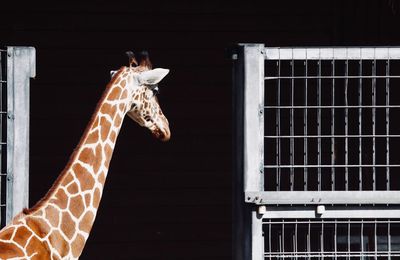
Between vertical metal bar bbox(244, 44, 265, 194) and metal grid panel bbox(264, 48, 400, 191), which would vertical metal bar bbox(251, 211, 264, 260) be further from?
metal grid panel bbox(264, 48, 400, 191)

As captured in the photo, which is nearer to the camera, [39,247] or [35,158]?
[39,247]

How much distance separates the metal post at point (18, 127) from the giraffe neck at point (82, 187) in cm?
16

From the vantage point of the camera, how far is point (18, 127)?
21.3 feet

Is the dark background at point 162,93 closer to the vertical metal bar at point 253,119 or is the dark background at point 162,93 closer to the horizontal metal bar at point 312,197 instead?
the vertical metal bar at point 253,119

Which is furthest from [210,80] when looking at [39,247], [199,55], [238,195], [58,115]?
[39,247]

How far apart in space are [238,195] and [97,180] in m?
0.81

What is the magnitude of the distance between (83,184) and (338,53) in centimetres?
161

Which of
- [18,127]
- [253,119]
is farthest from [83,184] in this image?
[253,119]

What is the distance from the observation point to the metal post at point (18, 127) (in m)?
6.47

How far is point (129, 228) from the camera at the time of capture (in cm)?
941

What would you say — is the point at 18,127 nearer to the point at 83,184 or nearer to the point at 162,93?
the point at 83,184

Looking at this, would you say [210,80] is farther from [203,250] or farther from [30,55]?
[30,55]

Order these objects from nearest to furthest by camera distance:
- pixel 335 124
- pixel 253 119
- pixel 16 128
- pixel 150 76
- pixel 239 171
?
pixel 16 128 < pixel 253 119 < pixel 239 171 < pixel 150 76 < pixel 335 124

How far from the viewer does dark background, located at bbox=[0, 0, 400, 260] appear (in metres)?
9.33
